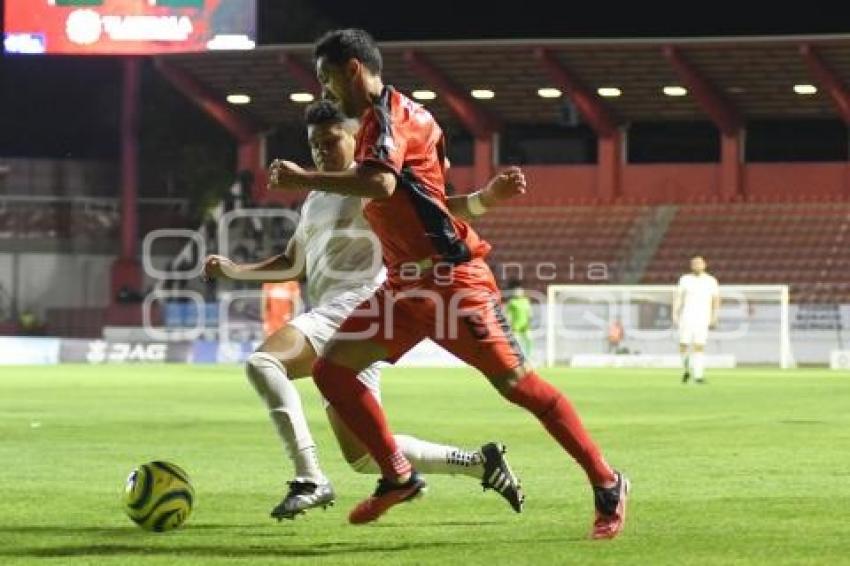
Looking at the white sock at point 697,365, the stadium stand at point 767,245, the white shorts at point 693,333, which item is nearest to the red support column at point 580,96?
the stadium stand at point 767,245

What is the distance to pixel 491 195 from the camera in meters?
9.13

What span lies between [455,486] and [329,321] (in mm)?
2248

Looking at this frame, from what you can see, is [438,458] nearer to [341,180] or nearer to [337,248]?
[337,248]

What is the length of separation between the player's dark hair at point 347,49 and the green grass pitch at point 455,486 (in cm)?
211

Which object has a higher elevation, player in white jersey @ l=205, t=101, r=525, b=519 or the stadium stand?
the stadium stand

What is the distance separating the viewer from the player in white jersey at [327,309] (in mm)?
9398

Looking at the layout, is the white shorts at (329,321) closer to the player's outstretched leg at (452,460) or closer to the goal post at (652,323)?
the player's outstretched leg at (452,460)

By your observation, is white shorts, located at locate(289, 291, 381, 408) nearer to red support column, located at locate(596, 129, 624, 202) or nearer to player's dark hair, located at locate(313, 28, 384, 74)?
player's dark hair, located at locate(313, 28, 384, 74)

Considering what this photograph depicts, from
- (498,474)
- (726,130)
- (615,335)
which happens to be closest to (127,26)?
(615,335)

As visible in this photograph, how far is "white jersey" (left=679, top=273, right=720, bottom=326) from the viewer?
34.0 meters

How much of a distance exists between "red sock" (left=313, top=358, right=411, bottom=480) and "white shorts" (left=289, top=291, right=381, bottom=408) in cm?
63

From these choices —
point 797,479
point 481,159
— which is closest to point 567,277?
point 481,159

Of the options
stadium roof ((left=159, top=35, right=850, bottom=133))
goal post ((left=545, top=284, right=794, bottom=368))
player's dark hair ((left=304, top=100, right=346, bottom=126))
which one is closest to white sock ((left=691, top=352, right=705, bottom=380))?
goal post ((left=545, top=284, right=794, bottom=368))

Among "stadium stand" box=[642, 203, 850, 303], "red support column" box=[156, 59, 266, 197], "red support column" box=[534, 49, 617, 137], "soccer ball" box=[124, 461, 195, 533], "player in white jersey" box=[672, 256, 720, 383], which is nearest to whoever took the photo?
"soccer ball" box=[124, 461, 195, 533]
